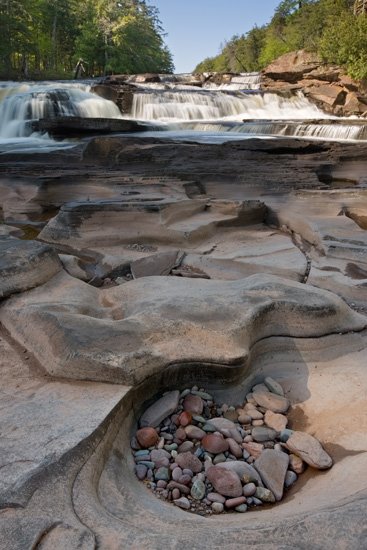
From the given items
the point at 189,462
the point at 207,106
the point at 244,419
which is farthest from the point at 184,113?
the point at 189,462

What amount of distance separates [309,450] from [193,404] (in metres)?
0.61

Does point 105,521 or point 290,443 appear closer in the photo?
point 105,521

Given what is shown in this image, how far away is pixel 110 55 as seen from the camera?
38.6 metres

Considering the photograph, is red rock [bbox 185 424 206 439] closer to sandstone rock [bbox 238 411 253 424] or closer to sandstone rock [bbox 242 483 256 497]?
sandstone rock [bbox 238 411 253 424]

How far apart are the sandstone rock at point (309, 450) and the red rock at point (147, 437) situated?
0.64 meters

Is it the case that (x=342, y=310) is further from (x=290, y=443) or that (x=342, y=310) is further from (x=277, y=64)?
(x=277, y=64)

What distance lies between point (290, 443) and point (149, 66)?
1815 inches

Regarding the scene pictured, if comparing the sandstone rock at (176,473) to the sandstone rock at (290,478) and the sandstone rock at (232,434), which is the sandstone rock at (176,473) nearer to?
the sandstone rock at (232,434)

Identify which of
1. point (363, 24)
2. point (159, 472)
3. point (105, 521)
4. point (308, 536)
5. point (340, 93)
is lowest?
point (159, 472)

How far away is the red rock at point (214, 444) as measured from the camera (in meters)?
2.04

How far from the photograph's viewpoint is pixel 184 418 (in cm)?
220

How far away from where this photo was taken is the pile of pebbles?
70.7 inches

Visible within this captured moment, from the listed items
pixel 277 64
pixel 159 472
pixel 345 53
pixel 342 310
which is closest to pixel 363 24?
pixel 345 53

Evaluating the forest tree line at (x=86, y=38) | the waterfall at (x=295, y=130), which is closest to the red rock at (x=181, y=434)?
the waterfall at (x=295, y=130)
